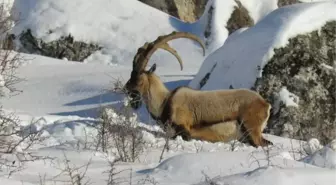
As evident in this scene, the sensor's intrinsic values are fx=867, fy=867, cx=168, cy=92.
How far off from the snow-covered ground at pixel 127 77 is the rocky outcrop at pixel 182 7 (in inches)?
84.3

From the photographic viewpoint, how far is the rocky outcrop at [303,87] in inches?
457

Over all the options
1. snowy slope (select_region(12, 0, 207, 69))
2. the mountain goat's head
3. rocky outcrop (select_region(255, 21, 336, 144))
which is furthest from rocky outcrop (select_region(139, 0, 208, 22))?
the mountain goat's head

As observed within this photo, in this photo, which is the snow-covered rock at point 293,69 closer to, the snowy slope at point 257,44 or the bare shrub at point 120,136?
the snowy slope at point 257,44

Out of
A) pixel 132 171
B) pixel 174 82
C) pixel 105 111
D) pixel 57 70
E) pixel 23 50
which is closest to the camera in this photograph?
pixel 132 171

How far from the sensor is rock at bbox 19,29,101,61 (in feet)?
70.7

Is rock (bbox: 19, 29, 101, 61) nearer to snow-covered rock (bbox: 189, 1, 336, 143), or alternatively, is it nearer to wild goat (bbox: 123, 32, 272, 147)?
snow-covered rock (bbox: 189, 1, 336, 143)

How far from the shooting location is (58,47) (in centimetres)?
2161

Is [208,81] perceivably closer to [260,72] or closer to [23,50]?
[260,72]

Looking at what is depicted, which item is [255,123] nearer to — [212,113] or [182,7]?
[212,113]

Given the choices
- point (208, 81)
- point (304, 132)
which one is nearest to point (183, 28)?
point (208, 81)

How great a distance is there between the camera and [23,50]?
21.8m

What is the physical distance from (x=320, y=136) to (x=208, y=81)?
88.7 inches

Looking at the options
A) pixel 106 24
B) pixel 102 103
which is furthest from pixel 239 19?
pixel 102 103

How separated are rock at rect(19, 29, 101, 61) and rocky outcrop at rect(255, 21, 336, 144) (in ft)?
33.3
